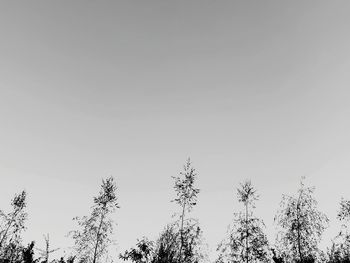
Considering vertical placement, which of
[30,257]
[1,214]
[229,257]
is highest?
[1,214]

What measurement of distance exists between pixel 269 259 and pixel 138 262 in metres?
12.4

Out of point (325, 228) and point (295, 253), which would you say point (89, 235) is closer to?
point (295, 253)

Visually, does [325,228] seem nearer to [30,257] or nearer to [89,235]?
[89,235]

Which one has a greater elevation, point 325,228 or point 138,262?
point 325,228

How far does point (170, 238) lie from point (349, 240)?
3050 cm

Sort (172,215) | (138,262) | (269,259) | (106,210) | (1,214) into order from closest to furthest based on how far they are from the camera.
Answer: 1. (138,262)
2. (269,259)
3. (172,215)
4. (106,210)
5. (1,214)

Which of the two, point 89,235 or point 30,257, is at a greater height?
point 89,235

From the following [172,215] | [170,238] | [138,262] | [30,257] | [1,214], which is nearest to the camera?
[170,238]

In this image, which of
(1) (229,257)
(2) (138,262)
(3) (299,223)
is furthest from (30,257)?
(3) (299,223)

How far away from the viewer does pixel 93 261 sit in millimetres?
32625

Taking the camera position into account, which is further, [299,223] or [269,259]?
[299,223]

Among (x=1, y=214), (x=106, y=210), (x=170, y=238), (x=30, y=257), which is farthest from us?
(x=1, y=214)

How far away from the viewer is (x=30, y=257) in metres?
13.9

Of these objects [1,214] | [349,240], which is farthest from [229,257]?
[1,214]
